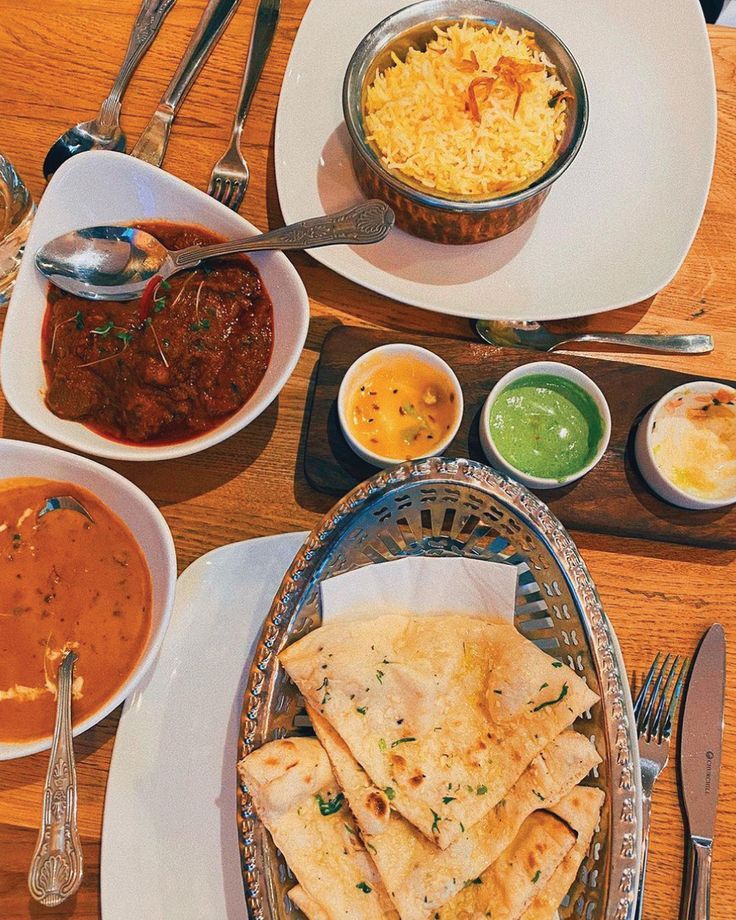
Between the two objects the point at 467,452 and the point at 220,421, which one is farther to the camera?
the point at 467,452

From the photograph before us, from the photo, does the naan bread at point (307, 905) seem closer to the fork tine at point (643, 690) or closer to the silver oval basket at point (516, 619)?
the silver oval basket at point (516, 619)

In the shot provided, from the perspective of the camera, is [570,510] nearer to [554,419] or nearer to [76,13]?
[554,419]

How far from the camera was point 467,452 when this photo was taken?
2.01m

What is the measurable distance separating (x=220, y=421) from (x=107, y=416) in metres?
0.28

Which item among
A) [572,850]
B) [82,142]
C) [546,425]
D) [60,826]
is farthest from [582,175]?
[60,826]

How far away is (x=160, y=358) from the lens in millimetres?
1821

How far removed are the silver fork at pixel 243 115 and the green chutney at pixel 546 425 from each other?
1.02 metres

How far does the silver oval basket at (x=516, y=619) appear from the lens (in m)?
A: 1.49

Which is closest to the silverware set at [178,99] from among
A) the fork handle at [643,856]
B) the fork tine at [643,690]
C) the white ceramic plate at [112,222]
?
the white ceramic plate at [112,222]

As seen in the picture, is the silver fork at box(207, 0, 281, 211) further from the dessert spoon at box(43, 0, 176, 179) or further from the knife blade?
the knife blade

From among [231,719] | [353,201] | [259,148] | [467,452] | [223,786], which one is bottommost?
[223,786]

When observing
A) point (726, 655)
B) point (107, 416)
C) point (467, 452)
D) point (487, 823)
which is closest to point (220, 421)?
point (107, 416)

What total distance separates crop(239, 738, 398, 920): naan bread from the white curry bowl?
32 centimetres

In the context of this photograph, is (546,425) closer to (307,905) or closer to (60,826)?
(307,905)
